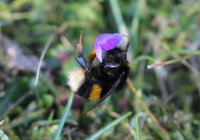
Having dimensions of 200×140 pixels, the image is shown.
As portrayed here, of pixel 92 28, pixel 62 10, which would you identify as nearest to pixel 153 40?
pixel 92 28

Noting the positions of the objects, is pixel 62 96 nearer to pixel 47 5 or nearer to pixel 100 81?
pixel 100 81

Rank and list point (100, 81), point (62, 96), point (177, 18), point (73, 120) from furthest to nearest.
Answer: point (177, 18)
point (62, 96)
point (73, 120)
point (100, 81)

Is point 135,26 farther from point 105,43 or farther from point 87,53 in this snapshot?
point 105,43

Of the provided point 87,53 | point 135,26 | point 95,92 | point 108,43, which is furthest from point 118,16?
point 108,43

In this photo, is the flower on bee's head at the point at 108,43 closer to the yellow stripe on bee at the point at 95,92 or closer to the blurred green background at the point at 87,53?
the yellow stripe on bee at the point at 95,92

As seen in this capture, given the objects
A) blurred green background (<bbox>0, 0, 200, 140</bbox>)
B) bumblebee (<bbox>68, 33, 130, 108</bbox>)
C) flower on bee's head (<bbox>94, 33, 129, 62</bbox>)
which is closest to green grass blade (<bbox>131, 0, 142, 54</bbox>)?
blurred green background (<bbox>0, 0, 200, 140</bbox>)

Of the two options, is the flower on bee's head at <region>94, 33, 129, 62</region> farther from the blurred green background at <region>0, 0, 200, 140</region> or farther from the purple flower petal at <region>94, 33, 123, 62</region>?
the blurred green background at <region>0, 0, 200, 140</region>

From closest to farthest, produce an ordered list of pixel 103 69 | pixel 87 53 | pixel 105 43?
pixel 105 43 → pixel 103 69 → pixel 87 53

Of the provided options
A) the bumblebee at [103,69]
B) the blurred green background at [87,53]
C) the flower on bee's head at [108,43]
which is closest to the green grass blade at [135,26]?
the blurred green background at [87,53]
